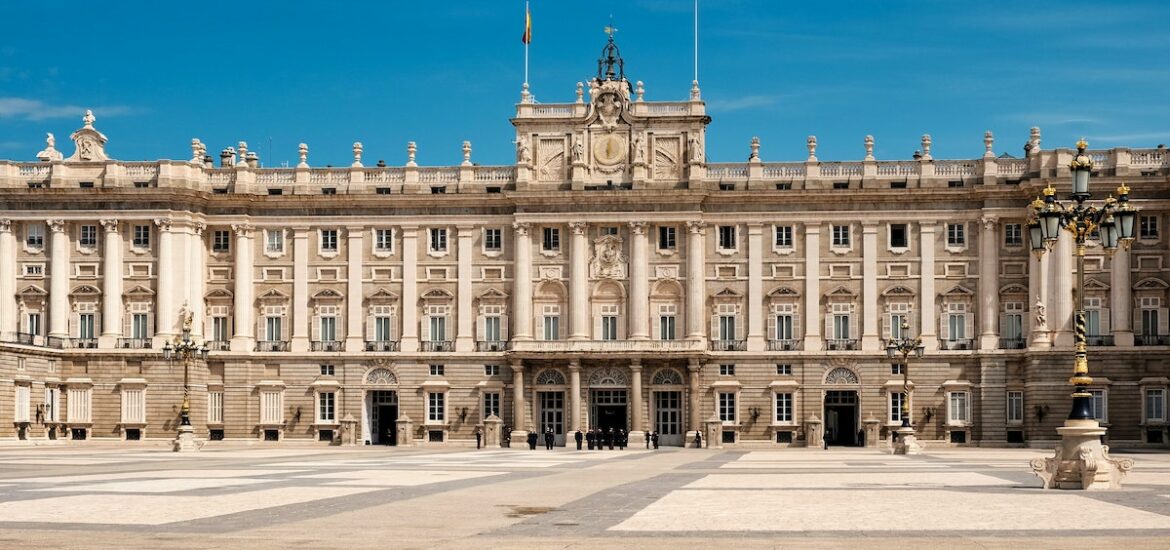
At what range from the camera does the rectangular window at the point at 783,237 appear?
81125 mm

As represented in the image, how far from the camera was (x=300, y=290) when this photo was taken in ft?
271

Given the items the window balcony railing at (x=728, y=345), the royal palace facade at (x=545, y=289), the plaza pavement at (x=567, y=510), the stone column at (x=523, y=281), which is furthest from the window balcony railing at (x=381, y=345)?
the plaza pavement at (x=567, y=510)

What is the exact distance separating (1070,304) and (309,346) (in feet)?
128

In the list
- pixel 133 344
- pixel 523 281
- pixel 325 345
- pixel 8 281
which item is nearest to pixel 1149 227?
pixel 523 281

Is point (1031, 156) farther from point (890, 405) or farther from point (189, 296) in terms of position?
point (189, 296)

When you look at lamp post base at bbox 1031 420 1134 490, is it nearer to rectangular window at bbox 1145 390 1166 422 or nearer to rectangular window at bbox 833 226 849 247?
rectangular window at bbox 1145 390 1166 422

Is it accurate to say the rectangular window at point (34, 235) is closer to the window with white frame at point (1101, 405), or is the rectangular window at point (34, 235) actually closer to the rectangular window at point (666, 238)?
the rectangular window at point (666, 238)

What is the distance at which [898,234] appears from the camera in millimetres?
80688

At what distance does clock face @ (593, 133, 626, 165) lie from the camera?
81812 mm

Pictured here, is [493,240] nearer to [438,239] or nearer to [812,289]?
[438,239]

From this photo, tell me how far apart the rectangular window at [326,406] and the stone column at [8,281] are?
16.1 metres

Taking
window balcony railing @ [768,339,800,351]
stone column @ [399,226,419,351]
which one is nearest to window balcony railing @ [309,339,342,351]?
stone column @ [399,226,419,351]

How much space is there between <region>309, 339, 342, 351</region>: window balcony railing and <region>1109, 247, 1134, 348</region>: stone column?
39506 millimetres

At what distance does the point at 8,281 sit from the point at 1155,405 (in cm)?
5817
